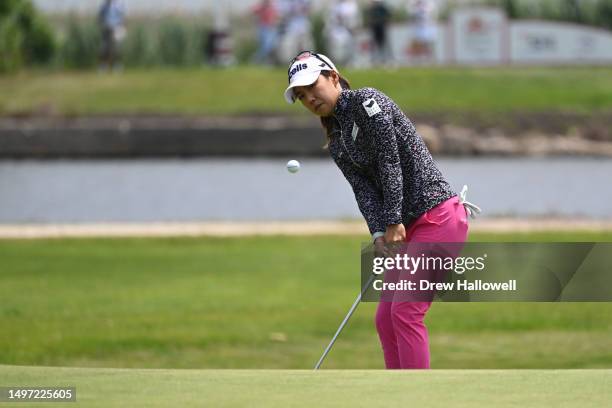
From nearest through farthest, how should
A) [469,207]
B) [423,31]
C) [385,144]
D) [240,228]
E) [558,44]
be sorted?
[385,144] < [469,207] < [240,228] < [423,31] < [558,44]

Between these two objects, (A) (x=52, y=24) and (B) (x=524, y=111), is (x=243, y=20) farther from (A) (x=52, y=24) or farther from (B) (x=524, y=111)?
(B) (x=524, y=111)

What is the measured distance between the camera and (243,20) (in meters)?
47.1

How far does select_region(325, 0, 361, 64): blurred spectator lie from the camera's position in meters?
37.8

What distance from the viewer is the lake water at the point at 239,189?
1000 inches

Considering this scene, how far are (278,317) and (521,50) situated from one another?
2861 centimetres

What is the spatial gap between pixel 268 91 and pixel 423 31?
224 inches

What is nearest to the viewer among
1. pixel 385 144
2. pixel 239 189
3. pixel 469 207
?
pixel 385 144

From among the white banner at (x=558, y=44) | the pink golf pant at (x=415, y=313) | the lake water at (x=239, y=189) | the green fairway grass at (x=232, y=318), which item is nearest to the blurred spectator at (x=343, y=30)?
the white banner at (x=558, y=44)

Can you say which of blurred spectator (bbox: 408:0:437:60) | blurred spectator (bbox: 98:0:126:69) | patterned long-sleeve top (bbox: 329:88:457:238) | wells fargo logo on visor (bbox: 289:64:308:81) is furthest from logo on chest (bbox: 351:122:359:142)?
blurred spectator (bbox: 98:0:126:69)

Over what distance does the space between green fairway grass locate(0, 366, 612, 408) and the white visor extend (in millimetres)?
1326

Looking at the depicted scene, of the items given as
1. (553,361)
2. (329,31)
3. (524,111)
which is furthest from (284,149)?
(553,361)

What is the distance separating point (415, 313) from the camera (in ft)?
21.0

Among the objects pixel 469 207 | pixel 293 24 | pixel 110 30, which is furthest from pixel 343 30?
pixel 469 207

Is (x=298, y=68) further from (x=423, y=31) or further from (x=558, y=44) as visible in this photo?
(x=558, y=44)
